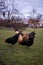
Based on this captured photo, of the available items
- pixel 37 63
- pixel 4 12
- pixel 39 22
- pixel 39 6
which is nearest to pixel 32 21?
pixel 39 22

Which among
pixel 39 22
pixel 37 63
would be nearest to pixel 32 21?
pixel 39 22

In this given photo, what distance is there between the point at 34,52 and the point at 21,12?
47 centimetres

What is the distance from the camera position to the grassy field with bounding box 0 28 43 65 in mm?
1650

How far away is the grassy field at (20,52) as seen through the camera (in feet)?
5.41

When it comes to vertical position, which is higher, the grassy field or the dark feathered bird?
the dark feathered bird

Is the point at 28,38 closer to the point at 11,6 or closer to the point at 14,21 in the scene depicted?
the point at 14,21

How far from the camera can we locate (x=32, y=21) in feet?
5.69

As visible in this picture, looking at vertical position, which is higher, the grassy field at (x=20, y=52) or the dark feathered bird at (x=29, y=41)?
the dark feathered bird at (x=29, y=41)

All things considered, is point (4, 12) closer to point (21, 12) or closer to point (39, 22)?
point (21, 12)

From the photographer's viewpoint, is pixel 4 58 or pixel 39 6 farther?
pixel 39 6

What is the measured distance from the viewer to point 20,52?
5.53 feet

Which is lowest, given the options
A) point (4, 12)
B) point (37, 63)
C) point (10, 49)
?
point (37, 63)

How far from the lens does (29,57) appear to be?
1.67 meters

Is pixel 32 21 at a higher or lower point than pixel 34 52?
higher
